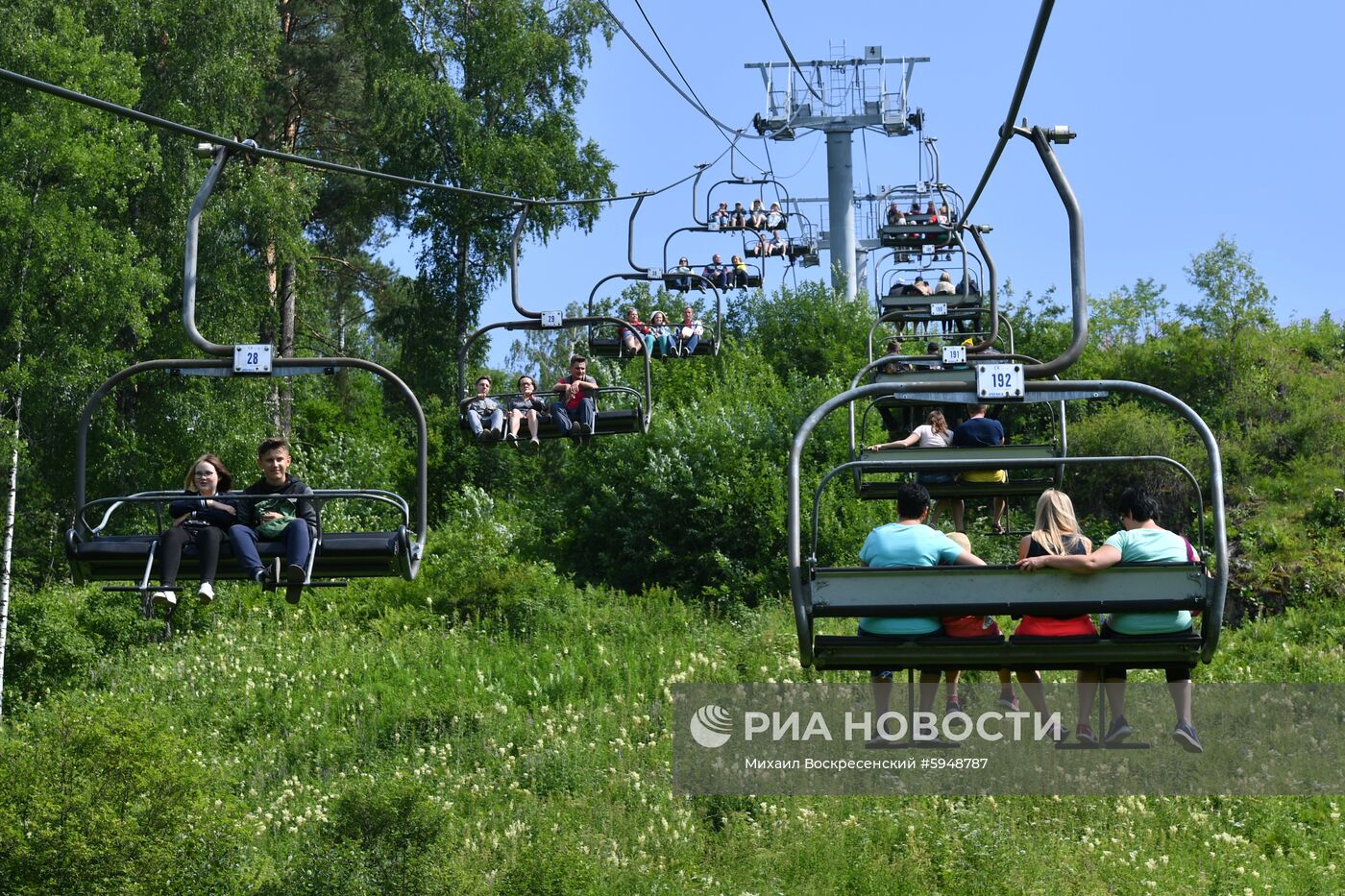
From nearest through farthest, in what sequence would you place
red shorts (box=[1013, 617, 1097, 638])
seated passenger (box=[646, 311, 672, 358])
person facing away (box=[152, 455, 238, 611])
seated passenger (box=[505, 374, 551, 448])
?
red shorts (box=[1013, 617, 1097, 638]), person facing away (box=[152, 455, 238, 611]), seated passenger (box=[505, 374, 551, 448]), seated passenger (box=[646, 311, 672, 358])

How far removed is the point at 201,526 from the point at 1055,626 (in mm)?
4942

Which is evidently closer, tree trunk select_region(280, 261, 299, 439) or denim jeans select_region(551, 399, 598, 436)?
denim jeans select_region(551, 399, 598, 436)

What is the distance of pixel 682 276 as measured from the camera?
940 inches

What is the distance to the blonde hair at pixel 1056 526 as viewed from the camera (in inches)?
340

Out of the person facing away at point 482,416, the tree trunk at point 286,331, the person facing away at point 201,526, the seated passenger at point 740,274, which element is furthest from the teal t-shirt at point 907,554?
the tree trunk at point 286,331

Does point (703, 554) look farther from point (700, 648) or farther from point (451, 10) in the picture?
point (451, 10)

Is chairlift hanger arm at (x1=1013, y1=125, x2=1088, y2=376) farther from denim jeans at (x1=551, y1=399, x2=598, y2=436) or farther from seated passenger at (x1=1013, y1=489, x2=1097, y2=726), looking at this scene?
denim jeans at (x1=551, y1=399, x2=598, y2=436)

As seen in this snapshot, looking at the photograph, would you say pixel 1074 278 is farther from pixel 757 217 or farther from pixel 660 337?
pixel 757 217

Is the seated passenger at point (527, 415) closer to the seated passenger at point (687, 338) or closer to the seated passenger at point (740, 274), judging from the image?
the seated passenger at point (687, 338)

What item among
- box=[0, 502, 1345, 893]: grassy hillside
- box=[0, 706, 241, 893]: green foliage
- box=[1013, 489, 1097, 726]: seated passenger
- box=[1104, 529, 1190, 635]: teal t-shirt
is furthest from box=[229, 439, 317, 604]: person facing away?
box=[0, 706, 241, 893]: green foliage

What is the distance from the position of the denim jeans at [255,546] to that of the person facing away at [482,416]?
25.7 feet

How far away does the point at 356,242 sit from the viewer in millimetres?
43094

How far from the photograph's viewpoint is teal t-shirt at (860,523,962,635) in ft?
28.7

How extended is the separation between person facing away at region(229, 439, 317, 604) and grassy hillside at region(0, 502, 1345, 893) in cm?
1226
